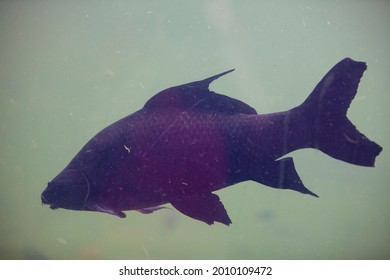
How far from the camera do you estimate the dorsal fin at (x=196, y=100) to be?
206cm

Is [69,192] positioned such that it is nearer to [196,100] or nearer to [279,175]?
[196,100]

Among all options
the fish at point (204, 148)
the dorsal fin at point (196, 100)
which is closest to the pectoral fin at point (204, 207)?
the fish at point (204, 148)

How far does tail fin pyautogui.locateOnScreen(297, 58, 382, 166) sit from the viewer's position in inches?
71.5

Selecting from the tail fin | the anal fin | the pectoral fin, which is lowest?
the pectoral fin

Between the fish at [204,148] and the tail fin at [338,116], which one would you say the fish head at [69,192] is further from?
the tail fin at [338,116]

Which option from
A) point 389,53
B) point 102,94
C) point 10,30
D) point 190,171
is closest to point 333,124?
point 190,171

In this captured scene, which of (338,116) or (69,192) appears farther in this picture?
(69,192)

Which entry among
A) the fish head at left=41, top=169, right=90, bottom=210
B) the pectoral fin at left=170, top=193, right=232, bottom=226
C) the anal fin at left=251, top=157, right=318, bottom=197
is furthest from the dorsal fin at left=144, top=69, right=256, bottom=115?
the fish head at left=41, top=169, right=90, bottom=210

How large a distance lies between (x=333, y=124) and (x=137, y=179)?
1.37m

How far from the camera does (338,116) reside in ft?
6.26

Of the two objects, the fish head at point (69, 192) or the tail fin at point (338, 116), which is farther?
the fish head at point (69, 192)

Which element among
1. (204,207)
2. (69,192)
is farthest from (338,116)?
(69,192)

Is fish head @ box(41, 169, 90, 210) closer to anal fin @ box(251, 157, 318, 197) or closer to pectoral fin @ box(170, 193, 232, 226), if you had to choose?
pectoral fin @ box(170, 193, 232, 226)

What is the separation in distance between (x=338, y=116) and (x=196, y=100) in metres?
0.96
